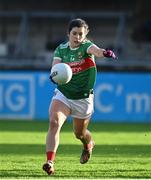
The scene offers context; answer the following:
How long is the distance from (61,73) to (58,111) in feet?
2.43

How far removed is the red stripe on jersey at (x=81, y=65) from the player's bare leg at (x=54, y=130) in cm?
58

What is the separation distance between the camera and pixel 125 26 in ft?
129

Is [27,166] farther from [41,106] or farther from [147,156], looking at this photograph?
[41,106]

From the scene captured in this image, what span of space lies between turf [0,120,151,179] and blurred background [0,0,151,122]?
127 centimetres

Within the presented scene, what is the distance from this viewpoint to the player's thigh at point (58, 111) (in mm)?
12109

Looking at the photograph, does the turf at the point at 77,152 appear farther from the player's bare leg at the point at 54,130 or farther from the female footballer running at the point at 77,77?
the female footballer running at the point at 77,77

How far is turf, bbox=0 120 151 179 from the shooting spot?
40.2 feet

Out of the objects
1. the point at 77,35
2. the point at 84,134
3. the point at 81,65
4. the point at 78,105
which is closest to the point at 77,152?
the point at 84,134

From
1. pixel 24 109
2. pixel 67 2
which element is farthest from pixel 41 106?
pixel 67 2

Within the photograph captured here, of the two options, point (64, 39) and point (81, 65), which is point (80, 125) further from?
point (64, 39)

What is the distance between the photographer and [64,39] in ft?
122

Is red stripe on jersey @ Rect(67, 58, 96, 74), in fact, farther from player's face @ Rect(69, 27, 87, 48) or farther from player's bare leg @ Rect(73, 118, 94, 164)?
player's bare leg @ Rect(73, 118, 94, 164)

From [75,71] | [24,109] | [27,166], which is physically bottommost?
[24,109]

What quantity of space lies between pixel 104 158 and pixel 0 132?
7.11 m
